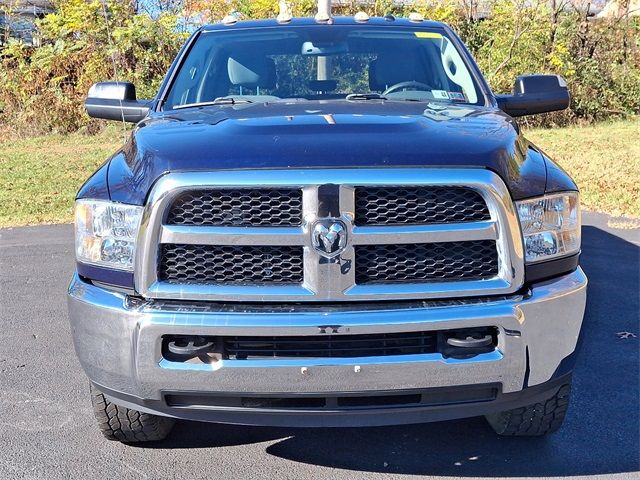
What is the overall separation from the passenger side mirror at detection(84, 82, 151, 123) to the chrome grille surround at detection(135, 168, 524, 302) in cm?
174

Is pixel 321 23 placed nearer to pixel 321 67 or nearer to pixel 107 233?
pixel 321 67

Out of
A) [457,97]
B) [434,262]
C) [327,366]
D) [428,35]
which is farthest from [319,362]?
[428,35]

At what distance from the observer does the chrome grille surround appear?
106 inches

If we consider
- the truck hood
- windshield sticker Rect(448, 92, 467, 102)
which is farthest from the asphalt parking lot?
windshield sticker Rect(448, 92, 467, 102)

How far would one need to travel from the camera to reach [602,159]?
11258 millimetres

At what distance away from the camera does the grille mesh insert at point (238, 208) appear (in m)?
2.72

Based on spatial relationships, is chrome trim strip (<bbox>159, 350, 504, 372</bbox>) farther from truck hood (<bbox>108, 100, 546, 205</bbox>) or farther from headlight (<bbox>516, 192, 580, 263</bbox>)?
truck hood (<bbox>108, 100, 546, 205</bbox>)

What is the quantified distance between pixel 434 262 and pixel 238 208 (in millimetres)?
718

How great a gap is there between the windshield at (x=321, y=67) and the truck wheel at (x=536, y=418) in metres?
1.60

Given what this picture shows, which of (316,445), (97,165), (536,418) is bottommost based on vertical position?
(97,165)

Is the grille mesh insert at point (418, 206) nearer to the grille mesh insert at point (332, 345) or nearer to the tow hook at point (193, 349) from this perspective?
the grille mesh insert at point (332, 345)

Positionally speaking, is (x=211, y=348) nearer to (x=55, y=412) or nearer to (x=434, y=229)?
(x=434, y=229)

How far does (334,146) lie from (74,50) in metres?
14.5

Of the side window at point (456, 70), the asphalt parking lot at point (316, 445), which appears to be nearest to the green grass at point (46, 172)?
the asphalt parking lot at point (316, 445)
